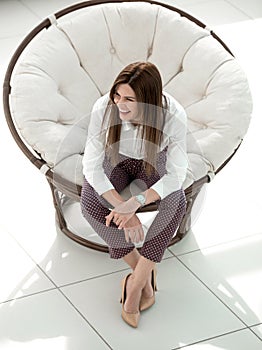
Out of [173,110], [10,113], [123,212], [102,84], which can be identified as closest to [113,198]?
[123,212]

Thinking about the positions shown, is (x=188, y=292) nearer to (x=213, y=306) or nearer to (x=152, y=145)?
(x=213, y=306)

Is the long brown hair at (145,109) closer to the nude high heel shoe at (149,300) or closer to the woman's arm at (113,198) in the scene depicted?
the woman's arm at (113,198)

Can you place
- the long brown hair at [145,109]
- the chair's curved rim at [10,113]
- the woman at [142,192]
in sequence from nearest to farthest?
the long brown hair at [145,109] → the woman at [142,192] → the chair's curved rim at [10,113]

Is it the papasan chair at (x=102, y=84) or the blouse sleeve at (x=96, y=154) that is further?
the papasan chair at (x=102, y=84)

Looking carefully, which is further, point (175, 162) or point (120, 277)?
point (120, 277)

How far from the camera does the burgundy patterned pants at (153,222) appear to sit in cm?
279

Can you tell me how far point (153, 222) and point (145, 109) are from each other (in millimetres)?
365

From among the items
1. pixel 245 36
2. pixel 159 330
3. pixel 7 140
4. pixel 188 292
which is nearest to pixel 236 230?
pixel 188 292

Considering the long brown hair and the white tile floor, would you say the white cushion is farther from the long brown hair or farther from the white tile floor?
the white tile floor

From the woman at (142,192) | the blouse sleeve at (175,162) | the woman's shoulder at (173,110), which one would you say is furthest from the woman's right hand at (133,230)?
the woman's shoulder at (173,110)

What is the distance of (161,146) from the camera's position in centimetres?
281

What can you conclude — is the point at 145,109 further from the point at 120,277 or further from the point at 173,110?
the point at 120,277

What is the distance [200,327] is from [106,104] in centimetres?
76

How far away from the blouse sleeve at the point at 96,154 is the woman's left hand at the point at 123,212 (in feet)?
0.26
